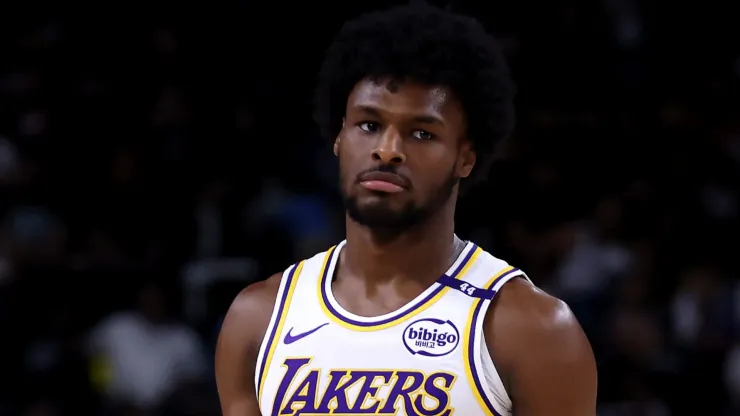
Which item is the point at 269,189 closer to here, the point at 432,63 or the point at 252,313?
the point at 252,313

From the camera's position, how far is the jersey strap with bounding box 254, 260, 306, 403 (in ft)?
9.62

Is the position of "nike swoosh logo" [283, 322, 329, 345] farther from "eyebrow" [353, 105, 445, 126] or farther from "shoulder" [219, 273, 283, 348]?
"eyebrow" [353, 105, 445, 126]

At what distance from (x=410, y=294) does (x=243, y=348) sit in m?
0.47

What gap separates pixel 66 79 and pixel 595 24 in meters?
3.28

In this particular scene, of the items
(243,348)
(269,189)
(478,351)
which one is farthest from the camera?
(269,189)

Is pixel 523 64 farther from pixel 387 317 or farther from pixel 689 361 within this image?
pixel 387 317

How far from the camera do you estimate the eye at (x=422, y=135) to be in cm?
283

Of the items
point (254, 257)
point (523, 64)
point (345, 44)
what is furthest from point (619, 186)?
point (345, 44)

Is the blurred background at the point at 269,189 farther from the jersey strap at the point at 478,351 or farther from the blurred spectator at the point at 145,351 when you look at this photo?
the jersey strap at the point at 478,351

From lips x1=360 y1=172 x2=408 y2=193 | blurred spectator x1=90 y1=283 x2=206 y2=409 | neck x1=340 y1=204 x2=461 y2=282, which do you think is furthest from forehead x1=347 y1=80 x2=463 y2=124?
blurred spectator x1=90 y1=283 x2=206 y2=409

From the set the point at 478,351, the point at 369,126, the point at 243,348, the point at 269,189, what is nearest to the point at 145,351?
the point at 269,189

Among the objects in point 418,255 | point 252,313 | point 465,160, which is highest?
point 465,160

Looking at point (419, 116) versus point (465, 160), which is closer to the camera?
point (419, 116)

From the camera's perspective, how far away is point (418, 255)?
2.95 m
